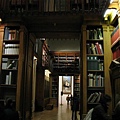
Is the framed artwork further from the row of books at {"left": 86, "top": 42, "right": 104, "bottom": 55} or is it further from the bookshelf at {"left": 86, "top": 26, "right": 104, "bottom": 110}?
the row of books at {"left": 86, "top": 42, "right": 104, "bottom": 55}

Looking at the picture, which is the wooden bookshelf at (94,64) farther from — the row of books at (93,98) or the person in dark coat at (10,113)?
the person in dark coat at (10,113)

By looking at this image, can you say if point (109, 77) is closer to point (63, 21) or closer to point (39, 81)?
point (63, 21)

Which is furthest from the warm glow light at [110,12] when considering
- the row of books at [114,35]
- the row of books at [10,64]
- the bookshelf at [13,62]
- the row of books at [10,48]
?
the row of books at [10,64]

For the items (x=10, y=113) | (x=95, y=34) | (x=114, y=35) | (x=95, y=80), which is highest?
(x=95, y=34)

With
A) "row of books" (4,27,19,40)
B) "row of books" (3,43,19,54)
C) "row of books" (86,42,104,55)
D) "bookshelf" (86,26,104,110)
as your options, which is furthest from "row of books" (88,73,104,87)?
"row of books" (4,27,19,40)

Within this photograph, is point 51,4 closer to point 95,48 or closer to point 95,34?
point 95,34

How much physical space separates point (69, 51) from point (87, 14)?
881 centimetres

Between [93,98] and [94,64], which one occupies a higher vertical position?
[94,64]

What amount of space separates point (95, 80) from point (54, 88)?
8.91 m

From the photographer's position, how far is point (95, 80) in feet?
16.0

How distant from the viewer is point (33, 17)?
5020mm

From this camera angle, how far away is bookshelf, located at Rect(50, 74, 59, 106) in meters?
13.3

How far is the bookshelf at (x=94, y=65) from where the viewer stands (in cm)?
485

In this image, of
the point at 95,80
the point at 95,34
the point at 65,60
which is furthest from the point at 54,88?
the point at 95,34
